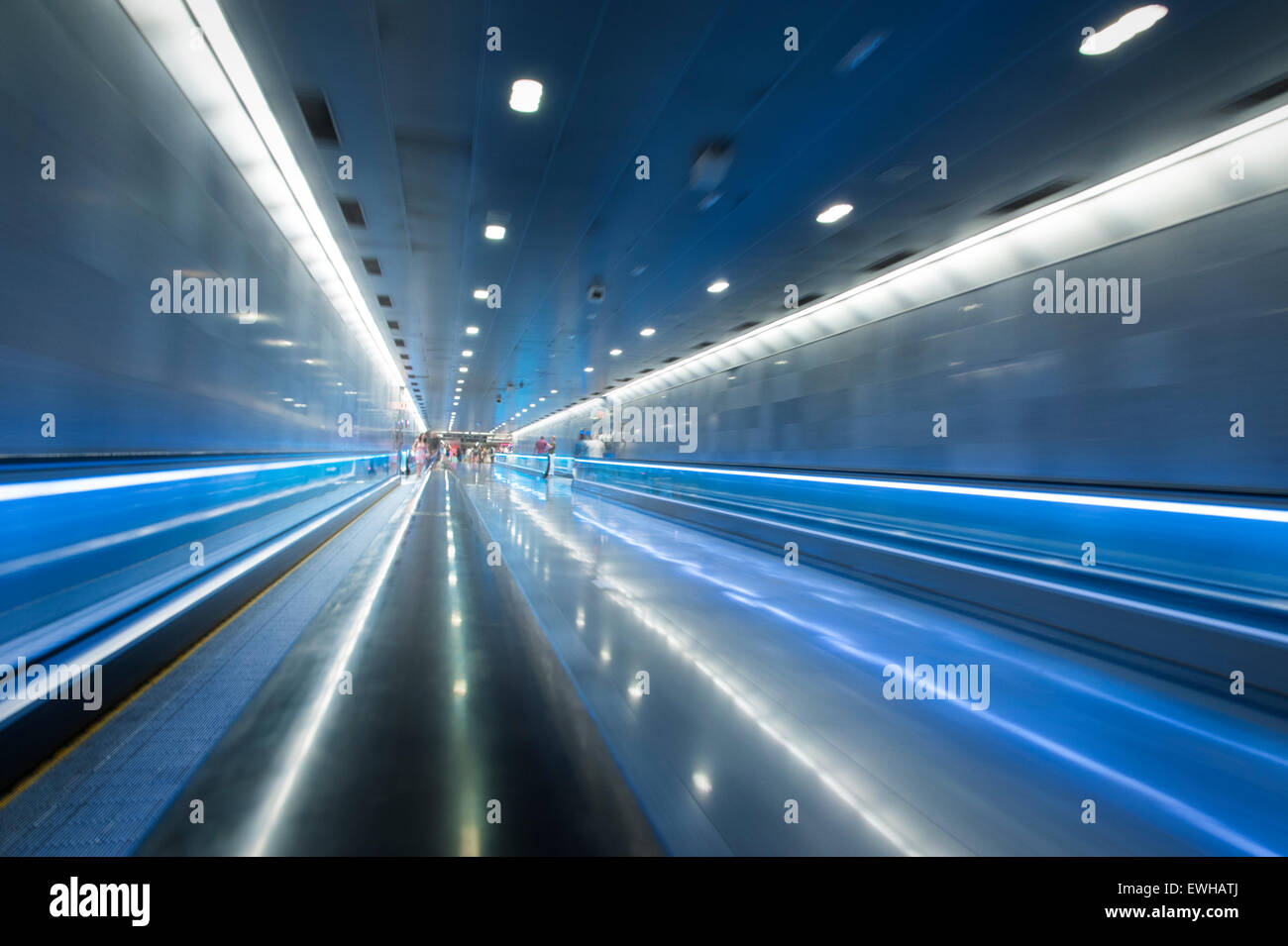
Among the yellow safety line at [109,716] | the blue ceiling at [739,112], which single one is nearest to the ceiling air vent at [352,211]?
the blue ceiling at [739,112]

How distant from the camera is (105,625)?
11.0 feet

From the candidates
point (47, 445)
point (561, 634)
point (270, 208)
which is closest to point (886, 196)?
point (561, 634)

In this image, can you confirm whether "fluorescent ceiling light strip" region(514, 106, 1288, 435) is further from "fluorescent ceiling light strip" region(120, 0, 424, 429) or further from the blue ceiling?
"fluorescent ceiling light strip" region(120, 0, 424, 429)

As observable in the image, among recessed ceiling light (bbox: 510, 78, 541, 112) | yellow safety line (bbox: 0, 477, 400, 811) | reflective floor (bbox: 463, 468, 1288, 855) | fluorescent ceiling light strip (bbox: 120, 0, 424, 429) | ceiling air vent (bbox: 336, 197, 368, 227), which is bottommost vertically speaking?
reflective floor (bbox: 463, 468, 1288, 855)

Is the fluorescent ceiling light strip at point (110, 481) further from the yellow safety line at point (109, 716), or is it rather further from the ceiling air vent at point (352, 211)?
the ceiling air vent at point (352, 211)

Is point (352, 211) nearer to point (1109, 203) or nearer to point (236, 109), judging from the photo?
point (236, 109)

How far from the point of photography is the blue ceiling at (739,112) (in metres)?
3.86

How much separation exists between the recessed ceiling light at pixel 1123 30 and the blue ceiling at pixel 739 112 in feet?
0.26

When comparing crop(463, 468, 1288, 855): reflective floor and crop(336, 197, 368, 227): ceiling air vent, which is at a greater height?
crop(336, 197, 368, 227): ceiling air vent

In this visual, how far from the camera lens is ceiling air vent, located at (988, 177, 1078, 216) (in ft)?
19.2

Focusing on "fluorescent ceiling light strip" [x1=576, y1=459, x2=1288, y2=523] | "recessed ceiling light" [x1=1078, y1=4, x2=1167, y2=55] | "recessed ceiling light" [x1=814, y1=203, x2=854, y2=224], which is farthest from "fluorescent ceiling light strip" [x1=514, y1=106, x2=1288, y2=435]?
"fluorescent ceiling light strip" [x1=576, y1=459, x2=1288, y2=523]

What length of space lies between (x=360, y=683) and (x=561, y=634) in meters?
1.53

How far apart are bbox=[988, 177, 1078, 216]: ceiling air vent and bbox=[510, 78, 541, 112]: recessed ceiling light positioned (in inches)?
210
